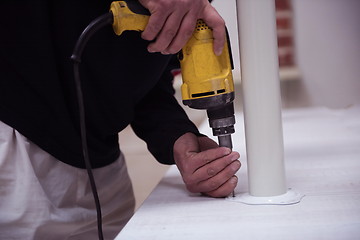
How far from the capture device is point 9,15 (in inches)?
31.5

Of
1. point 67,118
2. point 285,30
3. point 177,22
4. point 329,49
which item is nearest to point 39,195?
point 67,118

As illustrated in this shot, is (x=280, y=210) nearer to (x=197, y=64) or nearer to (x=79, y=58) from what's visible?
(x=197, y=64)

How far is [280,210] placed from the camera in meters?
0.63

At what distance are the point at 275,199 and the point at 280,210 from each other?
4 cm

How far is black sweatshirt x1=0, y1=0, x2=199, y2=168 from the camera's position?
2.67 ft

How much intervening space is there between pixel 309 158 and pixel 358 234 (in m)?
0.41

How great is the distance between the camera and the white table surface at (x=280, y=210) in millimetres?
560

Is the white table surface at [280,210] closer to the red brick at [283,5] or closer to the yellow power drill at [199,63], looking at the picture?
the yellow power drill at [199,63]

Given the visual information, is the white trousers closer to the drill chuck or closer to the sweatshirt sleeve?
the sweatshirt sleeve

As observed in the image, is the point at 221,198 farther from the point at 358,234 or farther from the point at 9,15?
the point at 9,15

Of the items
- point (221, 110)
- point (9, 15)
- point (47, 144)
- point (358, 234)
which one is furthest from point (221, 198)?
point (9, 15)

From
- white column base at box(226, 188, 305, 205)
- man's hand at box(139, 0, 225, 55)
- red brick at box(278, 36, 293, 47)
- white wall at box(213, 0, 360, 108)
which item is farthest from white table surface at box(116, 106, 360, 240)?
red brick at box(278, 36, 293, 47)

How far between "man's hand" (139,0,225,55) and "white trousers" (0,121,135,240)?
0.34 metres

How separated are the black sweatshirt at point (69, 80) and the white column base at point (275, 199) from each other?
238 millimetres
